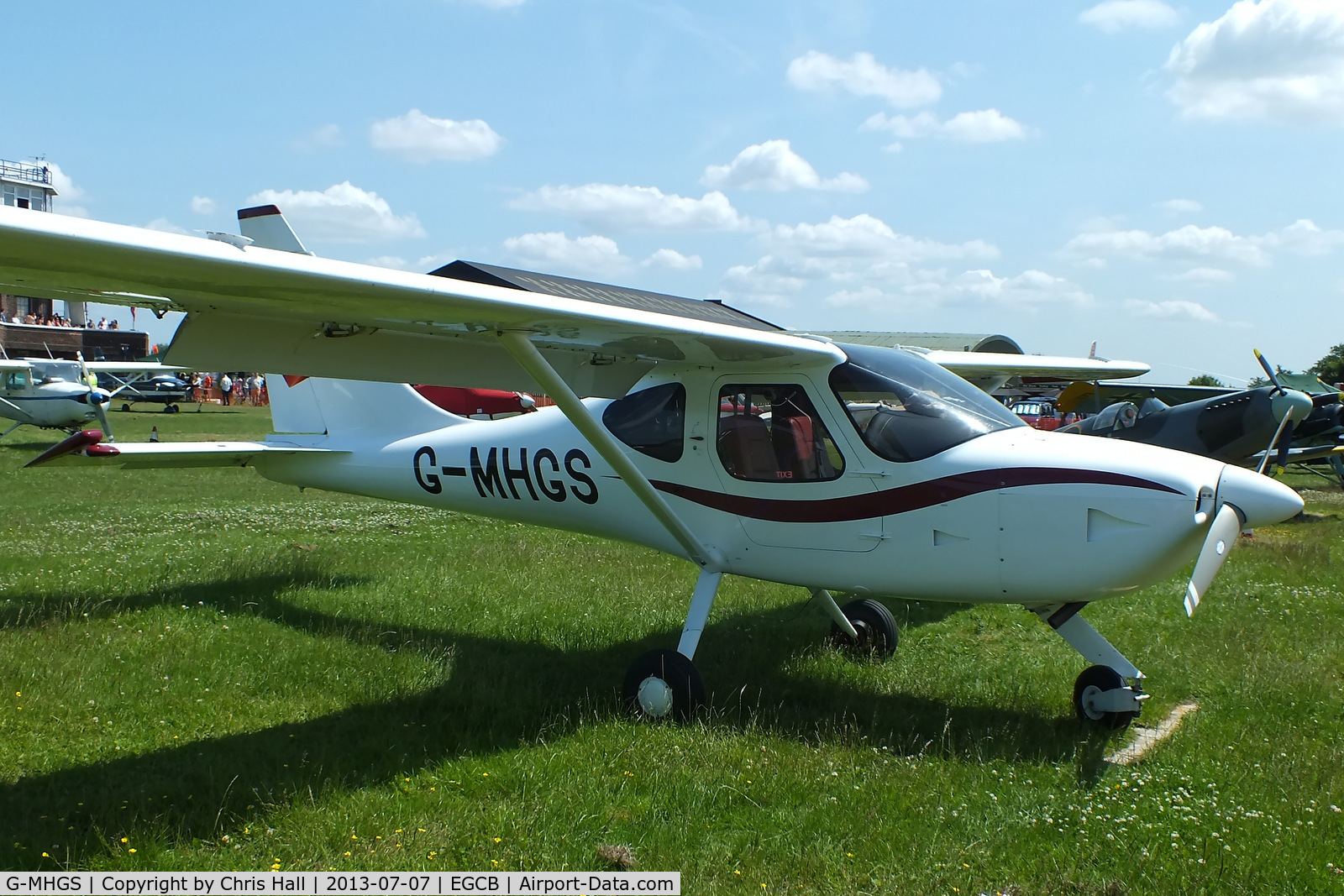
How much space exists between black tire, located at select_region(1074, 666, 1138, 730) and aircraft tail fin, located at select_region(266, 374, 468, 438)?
4.94 metres

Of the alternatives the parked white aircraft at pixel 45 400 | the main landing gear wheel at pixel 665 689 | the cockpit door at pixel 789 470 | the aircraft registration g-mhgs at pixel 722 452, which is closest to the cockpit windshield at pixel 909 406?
the aircraft registration g-mhgs at pixel 722 452

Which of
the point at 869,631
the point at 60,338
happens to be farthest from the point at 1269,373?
the point at 60,338

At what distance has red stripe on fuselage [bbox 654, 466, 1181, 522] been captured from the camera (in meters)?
4.86

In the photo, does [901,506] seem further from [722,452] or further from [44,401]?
[44,401]

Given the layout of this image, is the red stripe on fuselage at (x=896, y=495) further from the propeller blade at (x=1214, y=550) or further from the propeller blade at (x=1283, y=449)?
the propeller blade at (x=1283, y=449)

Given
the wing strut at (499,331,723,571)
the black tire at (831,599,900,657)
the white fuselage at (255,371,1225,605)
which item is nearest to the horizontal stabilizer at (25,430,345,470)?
the white fuselage at (255,371,1225,605)

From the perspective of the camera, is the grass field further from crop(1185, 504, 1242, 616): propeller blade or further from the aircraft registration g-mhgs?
crop(1185, 504, 1242, 616): propeller blade

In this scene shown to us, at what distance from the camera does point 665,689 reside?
5383mm

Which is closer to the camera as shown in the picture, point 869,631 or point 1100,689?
point 1100,689

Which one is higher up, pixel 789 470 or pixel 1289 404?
pixel 1289 404

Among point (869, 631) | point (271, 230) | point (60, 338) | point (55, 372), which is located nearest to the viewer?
point (869, 631)

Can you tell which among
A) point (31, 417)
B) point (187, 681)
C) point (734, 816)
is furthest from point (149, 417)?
point (734, 816)

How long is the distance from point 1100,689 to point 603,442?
10.6 feet

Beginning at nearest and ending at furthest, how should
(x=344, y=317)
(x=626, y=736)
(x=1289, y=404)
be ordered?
(x=344, y=317), (x=626, y=736), (x=1289, y=404)
